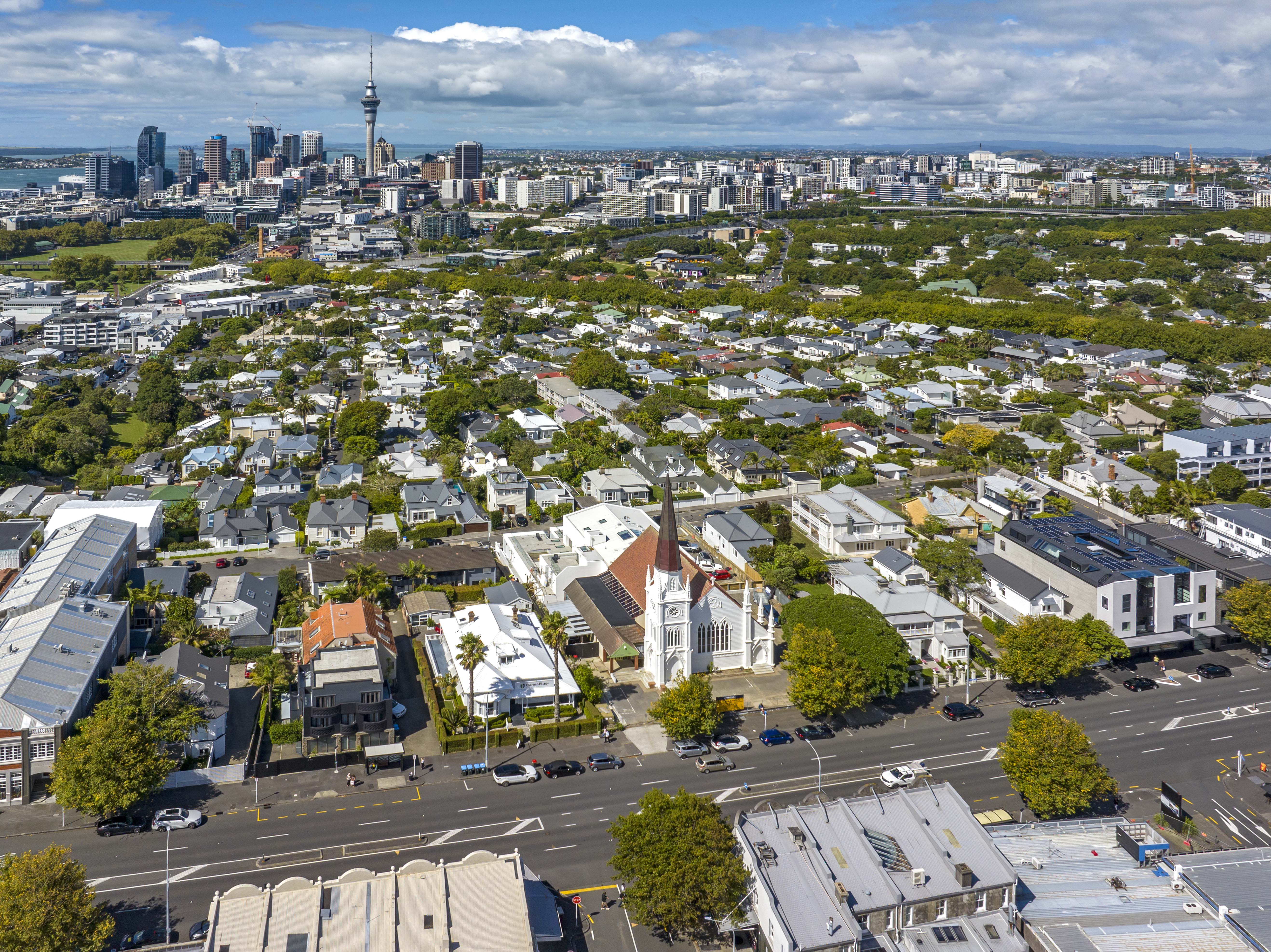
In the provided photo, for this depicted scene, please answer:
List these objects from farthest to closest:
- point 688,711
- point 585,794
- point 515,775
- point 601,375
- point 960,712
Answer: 1. point 601,375
2. point 960,712
3. point 688,711
4. point 515,775
5. point 585,794

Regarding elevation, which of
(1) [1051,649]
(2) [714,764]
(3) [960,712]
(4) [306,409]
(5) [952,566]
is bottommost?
(2) [714,764]

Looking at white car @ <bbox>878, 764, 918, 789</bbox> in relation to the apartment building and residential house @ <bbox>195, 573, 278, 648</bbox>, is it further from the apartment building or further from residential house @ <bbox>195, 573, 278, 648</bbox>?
residential house @ <bbox>195, 573, 278, 648</bbox>

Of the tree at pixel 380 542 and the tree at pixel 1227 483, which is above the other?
the tree at pixel 1227 483

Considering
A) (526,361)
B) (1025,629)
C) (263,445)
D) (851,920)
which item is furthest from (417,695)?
(526,361)

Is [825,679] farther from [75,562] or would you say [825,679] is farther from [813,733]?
[75,562]

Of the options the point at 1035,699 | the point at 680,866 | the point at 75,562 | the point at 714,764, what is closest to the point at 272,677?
the point at 75,562

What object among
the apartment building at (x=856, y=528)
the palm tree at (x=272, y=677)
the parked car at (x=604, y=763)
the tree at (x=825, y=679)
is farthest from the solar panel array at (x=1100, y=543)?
the palm tree at (x=272, y=677)

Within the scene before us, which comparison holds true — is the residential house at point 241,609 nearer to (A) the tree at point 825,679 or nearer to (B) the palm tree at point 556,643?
(B) the palm tree at point 556,643

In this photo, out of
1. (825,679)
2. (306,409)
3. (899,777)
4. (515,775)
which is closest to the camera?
(899,777)
